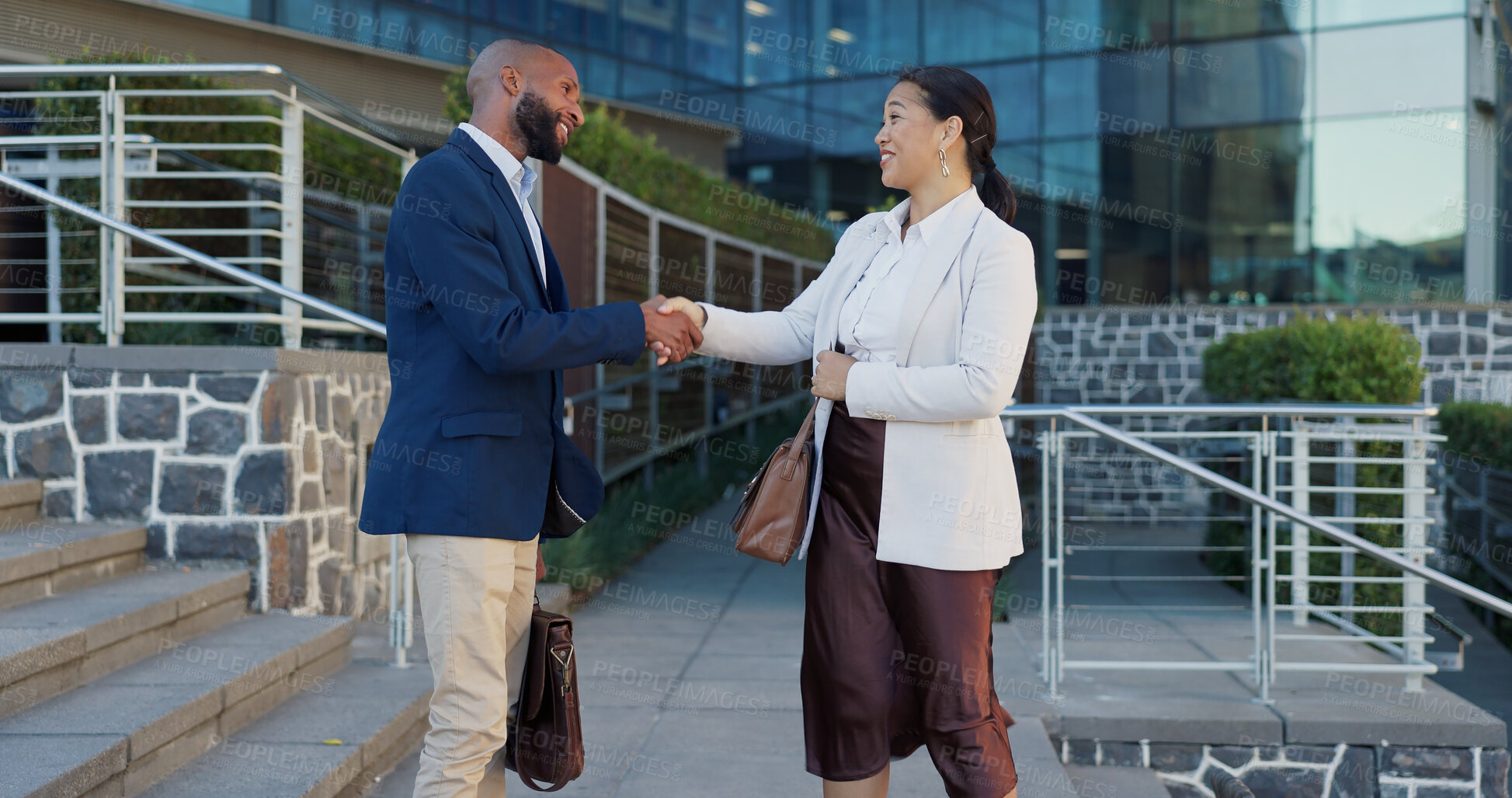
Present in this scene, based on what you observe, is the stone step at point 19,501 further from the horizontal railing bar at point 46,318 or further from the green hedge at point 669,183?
the green hedge at point 669,183

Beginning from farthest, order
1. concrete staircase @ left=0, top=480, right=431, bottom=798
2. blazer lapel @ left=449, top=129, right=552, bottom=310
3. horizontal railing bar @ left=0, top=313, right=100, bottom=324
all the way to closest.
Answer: horizontal railing bar @ left=0, top=313, right=100, bottom=324
concrete staircase @ left=0, top=480, right=431, bottom=798
blazer lapel @ left=449, top=129, right=552, bottom=310

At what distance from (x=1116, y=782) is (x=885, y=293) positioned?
2.39 metres

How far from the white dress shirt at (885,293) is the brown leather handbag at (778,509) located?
0.25 meters

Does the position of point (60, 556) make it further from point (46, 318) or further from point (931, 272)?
point (931, 272)

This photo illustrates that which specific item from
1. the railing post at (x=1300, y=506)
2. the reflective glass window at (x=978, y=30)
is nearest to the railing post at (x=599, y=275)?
the railing post at (x=1300, y=506)

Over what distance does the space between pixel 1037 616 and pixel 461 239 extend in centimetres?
476

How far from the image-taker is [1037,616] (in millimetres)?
6207

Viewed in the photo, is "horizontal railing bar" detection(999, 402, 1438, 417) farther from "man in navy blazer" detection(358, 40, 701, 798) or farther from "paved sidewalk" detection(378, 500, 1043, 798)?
"man in navy blazer" detection(358, 40, 701, 798)

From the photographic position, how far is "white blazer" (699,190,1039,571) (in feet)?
7.71

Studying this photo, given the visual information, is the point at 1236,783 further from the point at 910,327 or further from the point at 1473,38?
the point at 1473,38

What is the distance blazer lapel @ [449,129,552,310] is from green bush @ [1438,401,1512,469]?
7.23 m

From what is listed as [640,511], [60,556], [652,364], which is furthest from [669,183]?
[60,556]

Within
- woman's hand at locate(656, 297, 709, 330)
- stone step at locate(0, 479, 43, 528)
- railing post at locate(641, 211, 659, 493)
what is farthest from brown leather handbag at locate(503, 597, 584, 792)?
railing post at locate(641, 211, 659, 493)

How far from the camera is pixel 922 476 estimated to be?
7.91 feet
